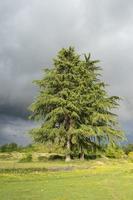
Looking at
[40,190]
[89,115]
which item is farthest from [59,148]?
[40,190]

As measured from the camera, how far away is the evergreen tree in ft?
176

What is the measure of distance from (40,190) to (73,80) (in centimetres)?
3700

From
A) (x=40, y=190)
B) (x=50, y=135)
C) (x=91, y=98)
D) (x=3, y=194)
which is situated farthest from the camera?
(x=91, y=98)

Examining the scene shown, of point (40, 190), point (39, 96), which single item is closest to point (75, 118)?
point (39, 96)

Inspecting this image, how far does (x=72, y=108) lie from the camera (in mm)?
53375

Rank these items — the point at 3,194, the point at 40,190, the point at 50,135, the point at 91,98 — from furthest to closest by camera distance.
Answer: the point at 91,98 → the point at 50,135 → the point at 40,190 → the point at 3,194

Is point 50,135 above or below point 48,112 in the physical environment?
below

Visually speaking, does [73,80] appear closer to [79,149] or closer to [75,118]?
[75,118]

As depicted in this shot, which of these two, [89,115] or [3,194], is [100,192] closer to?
[3,194]

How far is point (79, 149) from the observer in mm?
56312

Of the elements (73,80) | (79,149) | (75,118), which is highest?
(73,80)

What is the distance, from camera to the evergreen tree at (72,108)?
176ft

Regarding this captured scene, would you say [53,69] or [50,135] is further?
[53,69]

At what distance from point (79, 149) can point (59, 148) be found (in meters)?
2.93
